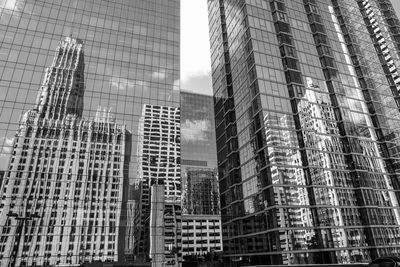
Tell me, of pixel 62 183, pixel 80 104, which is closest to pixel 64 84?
pixel 80 104

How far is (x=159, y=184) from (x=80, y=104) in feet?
71.7

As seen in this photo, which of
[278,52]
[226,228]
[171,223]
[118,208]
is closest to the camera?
[118,208]

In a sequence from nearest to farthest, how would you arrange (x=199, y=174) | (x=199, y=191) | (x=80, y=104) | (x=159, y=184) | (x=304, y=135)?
1. (x=159, y=184)
2. (x=80, y=104)
3. (x=304, y=135)
4. (x=199, y=174)
5. (x=199, y=191)

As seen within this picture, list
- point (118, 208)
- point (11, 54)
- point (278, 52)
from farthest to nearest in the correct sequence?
point (278, 52)
point (11, 54)
point (118, 208)

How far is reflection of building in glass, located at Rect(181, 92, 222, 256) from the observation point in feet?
360

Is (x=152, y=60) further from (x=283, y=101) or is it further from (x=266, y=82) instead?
(x=283, y=101)

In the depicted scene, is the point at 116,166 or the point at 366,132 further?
the point at 366,132

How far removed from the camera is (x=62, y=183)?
46844 millimetres

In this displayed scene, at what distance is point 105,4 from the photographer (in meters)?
65.7

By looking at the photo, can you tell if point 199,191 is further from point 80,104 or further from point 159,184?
point 80,104

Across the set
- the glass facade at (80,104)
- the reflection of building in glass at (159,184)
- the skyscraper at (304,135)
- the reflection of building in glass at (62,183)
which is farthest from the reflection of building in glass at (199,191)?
the reflection of building in glass at (62,183)

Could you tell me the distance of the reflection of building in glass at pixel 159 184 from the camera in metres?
47.8

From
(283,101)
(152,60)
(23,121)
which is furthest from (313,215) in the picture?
(23,121)

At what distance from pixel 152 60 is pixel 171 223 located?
1410 inches
